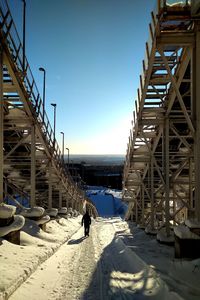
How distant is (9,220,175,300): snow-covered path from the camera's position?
6.87 metres

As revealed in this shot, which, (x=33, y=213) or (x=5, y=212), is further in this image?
(x=33, y=213)

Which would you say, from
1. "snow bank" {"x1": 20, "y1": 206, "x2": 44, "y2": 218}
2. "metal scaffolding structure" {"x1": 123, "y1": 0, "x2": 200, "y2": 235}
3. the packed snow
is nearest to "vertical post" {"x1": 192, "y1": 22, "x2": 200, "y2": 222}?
"metal scaffolding structure" {"x1": 123, "y1": 0, "x2": 200, "y2": 235}

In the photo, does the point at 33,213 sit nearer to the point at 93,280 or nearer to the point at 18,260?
the point at 18,260

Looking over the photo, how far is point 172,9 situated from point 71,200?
31412mm

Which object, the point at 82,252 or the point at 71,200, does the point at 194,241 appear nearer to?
the point at 82,252

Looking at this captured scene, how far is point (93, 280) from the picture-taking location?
8375 mm

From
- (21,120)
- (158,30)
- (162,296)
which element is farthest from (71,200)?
(162,296)

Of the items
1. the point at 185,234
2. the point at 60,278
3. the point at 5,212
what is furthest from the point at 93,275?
the point at 5,212

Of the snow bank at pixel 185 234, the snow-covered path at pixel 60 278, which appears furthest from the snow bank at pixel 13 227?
the snow bank at pixel 185 234

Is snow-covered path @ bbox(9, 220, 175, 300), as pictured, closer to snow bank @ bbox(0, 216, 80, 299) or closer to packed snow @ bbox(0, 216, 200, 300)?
packed snow @ bbox(0, 216, 200, 300)

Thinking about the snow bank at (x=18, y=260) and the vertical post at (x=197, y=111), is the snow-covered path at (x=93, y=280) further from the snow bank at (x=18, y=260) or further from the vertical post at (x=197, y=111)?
the vertical post at (x=197, y=111)

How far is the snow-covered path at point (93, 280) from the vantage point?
6.87 m

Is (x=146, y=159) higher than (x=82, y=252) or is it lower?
higher

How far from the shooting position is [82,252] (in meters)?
12.9
